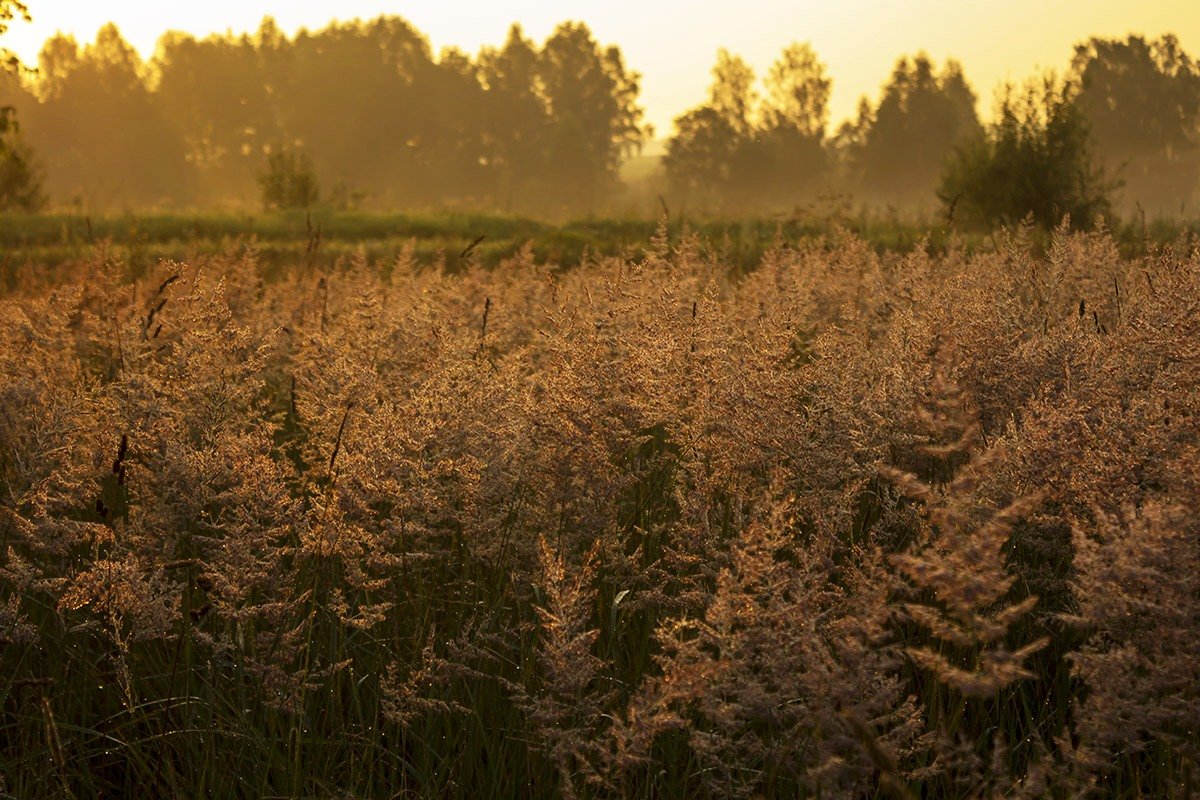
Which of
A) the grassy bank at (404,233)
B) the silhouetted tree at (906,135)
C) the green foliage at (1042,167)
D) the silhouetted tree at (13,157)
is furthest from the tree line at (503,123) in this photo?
the green foliage at (1042,167)

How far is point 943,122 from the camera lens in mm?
79688

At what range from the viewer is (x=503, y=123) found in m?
85.1

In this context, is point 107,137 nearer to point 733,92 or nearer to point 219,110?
point 219,110

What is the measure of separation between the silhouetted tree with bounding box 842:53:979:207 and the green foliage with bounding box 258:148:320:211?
5420 cm

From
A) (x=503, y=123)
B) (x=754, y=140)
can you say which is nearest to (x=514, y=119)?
(x=503, y=123)

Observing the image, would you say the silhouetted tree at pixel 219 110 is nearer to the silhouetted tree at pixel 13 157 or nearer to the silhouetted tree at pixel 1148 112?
the silhouetted tree at pixel 13 157

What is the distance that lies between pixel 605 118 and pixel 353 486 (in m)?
90.1

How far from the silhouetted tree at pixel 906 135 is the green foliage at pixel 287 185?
54.2m

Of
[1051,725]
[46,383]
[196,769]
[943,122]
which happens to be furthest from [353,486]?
[943,122]

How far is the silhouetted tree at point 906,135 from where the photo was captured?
260 feet

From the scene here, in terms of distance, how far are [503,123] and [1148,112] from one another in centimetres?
4968

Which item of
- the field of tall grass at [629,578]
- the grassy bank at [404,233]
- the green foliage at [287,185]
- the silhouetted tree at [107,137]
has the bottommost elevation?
the field of tall grass at [629,578]

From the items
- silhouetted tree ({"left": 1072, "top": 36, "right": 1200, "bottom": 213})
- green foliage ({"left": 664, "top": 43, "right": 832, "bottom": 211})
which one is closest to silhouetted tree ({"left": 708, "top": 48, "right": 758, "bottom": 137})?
green foliage ({"left": 664, "top": 43, "right": 832, "bottom": 211})

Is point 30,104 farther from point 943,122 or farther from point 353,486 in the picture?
point 353,486
